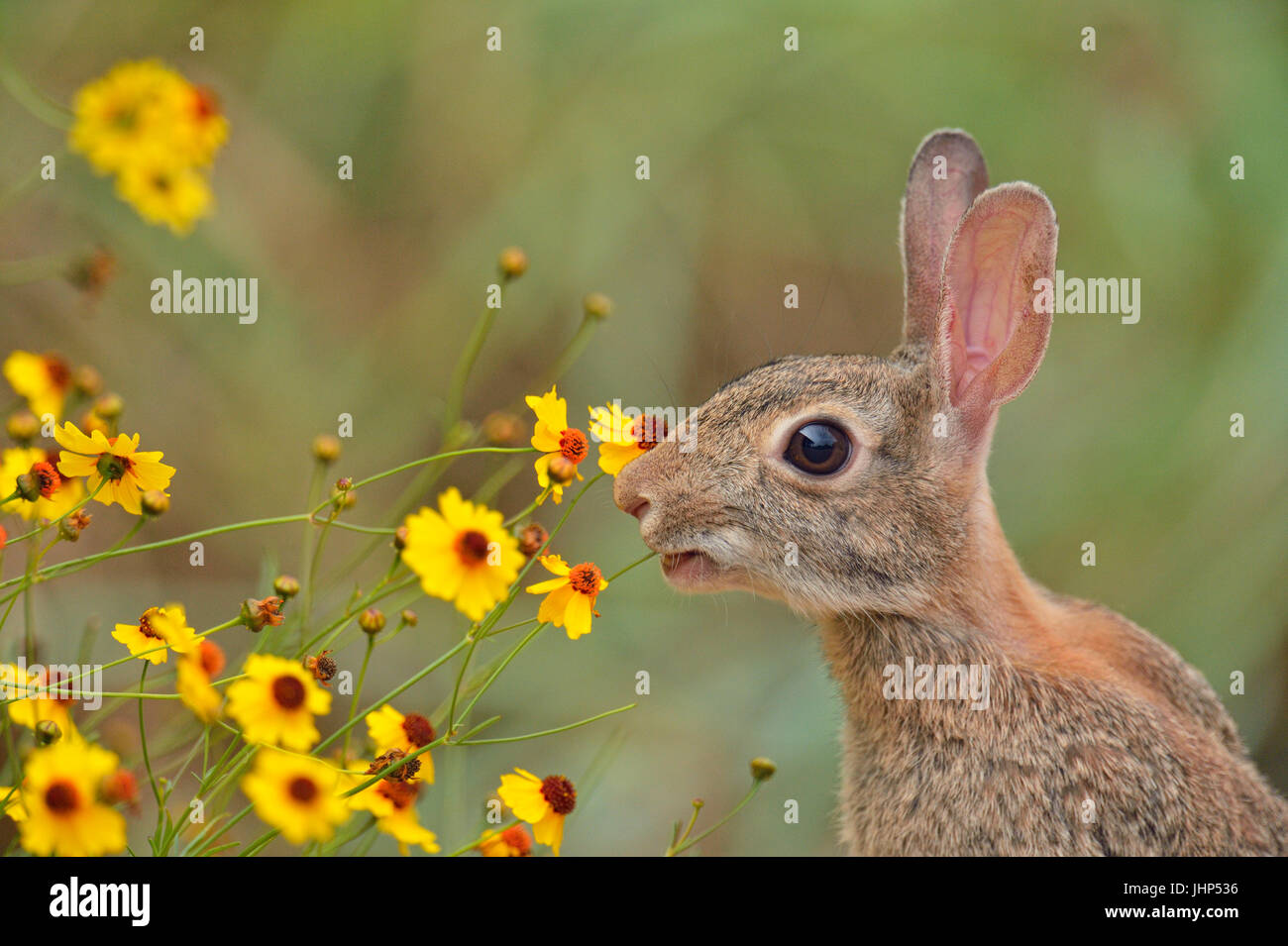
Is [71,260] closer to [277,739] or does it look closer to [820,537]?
[277,739]

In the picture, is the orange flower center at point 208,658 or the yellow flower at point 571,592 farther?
the yellow flower at point 571,592

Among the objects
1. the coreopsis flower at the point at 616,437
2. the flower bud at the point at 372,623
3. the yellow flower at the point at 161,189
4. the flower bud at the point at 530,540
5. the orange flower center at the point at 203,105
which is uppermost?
the orange flower center at the point at 203,105

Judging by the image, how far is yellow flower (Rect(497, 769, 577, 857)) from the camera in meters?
1.43

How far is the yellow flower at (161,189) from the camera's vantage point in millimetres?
1102

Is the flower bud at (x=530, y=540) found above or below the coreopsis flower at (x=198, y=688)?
above

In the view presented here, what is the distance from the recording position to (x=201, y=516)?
348cm

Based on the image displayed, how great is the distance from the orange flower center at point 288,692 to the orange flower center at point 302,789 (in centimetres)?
7

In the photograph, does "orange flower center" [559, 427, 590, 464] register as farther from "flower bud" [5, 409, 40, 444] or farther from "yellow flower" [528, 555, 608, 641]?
"flower bud" [5, 409, 40, 444]

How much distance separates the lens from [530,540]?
1.28 metres

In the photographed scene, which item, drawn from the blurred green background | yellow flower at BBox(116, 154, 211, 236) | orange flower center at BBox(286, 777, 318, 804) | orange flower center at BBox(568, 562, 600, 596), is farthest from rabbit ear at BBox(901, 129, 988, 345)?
orange flower center at BBox(286, 777, 318, 804)

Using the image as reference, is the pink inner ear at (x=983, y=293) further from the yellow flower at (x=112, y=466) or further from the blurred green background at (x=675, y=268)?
the yellow flower at (x=112, y=466)

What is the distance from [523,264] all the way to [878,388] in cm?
96
